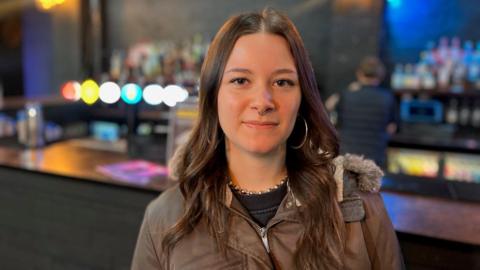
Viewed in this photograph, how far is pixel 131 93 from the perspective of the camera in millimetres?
2664

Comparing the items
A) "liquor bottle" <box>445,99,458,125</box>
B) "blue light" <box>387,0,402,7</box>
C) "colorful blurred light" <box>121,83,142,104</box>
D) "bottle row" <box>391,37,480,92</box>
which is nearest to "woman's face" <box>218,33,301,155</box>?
"colorful blurred light" <box>121,83,142,104</box>

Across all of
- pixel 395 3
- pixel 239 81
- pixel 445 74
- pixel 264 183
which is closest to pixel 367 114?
pixel 445 74

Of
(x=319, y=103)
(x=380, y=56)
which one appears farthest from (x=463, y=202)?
(x=380, y=56)

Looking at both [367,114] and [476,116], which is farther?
[476,116]

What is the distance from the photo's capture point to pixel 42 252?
93.9 inches

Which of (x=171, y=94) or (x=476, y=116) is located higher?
(x=171, y=94)

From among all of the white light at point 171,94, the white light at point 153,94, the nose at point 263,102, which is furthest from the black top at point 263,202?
the white light at point 153,94

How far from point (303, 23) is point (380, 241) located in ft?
13.4

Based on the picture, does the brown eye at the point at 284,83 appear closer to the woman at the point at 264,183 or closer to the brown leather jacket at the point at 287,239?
the woman at the point at 264,183

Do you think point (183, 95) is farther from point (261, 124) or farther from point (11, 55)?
Answer: point (11, 55)

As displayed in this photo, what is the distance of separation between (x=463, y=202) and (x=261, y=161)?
1038mm

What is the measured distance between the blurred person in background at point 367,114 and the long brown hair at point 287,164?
7.72 ft

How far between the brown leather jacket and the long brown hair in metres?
0.02

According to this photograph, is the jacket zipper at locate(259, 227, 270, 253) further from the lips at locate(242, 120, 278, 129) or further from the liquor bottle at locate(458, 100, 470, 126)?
the liquor bottle at locate(458, 100, 470, 126)
